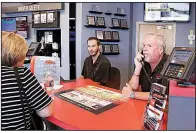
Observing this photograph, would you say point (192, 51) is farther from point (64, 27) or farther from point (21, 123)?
point (64, 27)

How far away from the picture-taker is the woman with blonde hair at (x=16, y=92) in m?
1.27

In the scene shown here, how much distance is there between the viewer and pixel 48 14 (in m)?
4.32

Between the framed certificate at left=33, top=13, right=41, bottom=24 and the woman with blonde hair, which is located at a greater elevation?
the framed certificate at left=33, top=13, right=41, bottom=24

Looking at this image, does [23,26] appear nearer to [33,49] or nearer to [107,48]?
[107,48]

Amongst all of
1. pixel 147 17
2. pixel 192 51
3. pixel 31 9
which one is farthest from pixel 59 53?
pixel 192 51

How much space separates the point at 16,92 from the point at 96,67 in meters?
1.98

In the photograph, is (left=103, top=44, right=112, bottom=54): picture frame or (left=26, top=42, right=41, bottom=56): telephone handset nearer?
(left=26, top=42, right=41, bottom=56): telephone handset

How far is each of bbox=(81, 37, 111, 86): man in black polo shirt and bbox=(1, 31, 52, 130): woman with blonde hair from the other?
1.58m

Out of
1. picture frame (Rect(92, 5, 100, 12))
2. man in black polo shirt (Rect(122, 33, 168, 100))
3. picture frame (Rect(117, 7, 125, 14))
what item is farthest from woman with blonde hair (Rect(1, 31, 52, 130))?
picture frame (Rect(117, 7, 125, 14))

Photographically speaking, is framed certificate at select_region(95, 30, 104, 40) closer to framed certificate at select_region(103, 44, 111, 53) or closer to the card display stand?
framed certificate at select_region(103, 44, 111, 53)

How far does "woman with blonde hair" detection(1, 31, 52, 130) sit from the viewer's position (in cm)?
127

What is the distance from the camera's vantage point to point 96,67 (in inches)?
126

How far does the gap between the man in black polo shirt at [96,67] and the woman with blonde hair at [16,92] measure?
1582 mm

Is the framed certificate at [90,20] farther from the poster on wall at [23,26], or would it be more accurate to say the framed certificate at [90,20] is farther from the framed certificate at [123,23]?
the poster on wall at [23,26]
